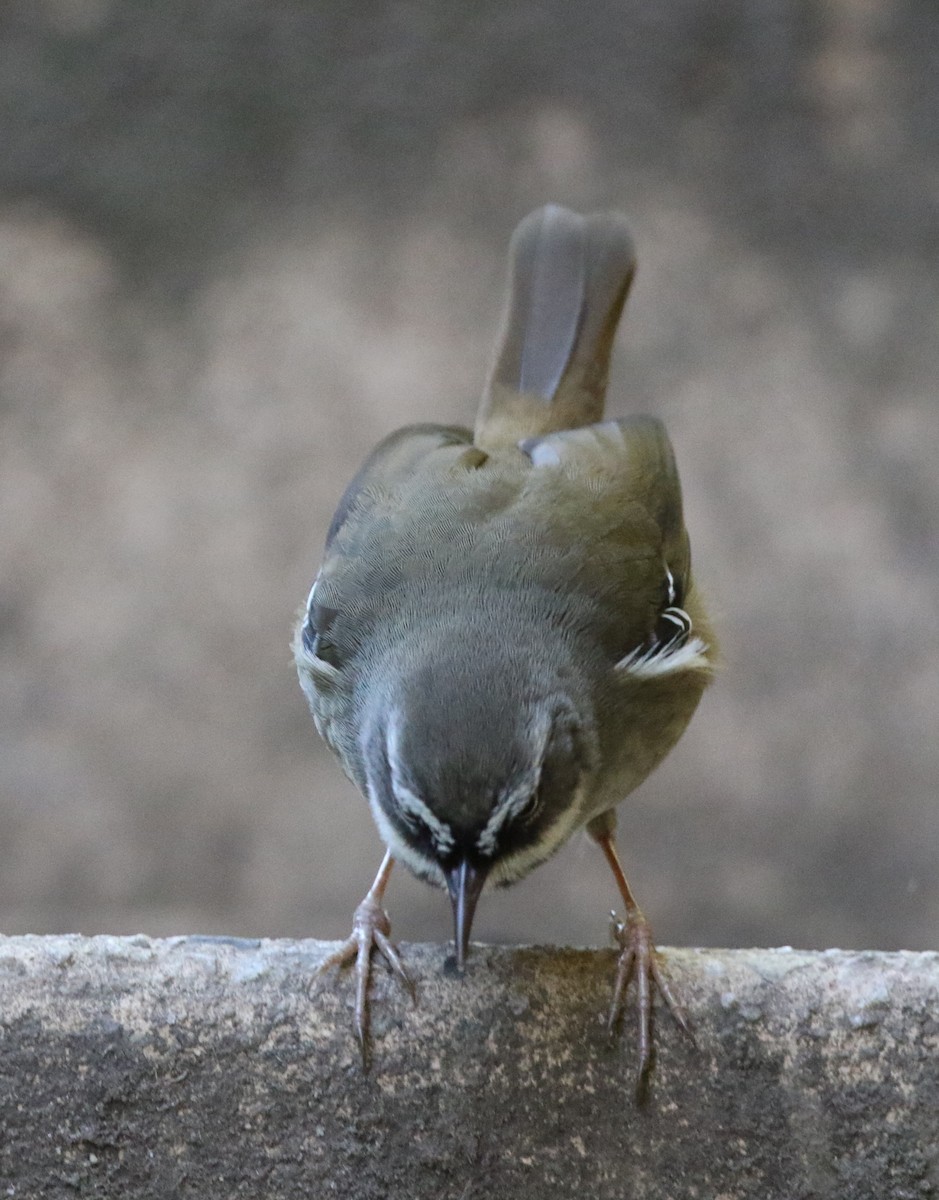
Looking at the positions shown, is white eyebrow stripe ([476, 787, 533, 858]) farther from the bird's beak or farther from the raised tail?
the raised tail

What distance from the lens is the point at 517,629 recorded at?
2557mm

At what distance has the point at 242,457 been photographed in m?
5.28

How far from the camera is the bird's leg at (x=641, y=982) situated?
230cm

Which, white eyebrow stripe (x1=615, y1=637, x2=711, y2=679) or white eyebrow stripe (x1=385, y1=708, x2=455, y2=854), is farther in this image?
white eyebrow stripe (x1=615, y1=637, x2=711, y2=679)

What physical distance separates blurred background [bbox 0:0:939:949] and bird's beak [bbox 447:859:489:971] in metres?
2.12

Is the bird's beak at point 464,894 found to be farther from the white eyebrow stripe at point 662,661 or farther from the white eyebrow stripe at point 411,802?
the white eyebrow stripe at point 662,661

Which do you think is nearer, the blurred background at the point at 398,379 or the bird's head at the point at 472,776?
the bird's head at the point at 472,776

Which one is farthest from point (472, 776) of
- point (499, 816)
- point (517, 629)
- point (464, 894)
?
point (517, 629)

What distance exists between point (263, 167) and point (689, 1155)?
4184mm

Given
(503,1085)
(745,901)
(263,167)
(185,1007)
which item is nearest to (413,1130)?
(503,1085)

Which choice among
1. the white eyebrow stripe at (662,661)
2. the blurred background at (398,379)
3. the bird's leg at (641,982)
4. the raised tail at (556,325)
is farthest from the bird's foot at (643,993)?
the blurred background at (398,379)

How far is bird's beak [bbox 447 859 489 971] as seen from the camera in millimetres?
2258

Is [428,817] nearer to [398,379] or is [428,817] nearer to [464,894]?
[464,894]

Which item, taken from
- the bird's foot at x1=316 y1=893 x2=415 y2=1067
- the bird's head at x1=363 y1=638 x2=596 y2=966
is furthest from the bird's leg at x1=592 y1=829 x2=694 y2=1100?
the bird's foot at x1=316 y1=893 x2=415 y2=1067
